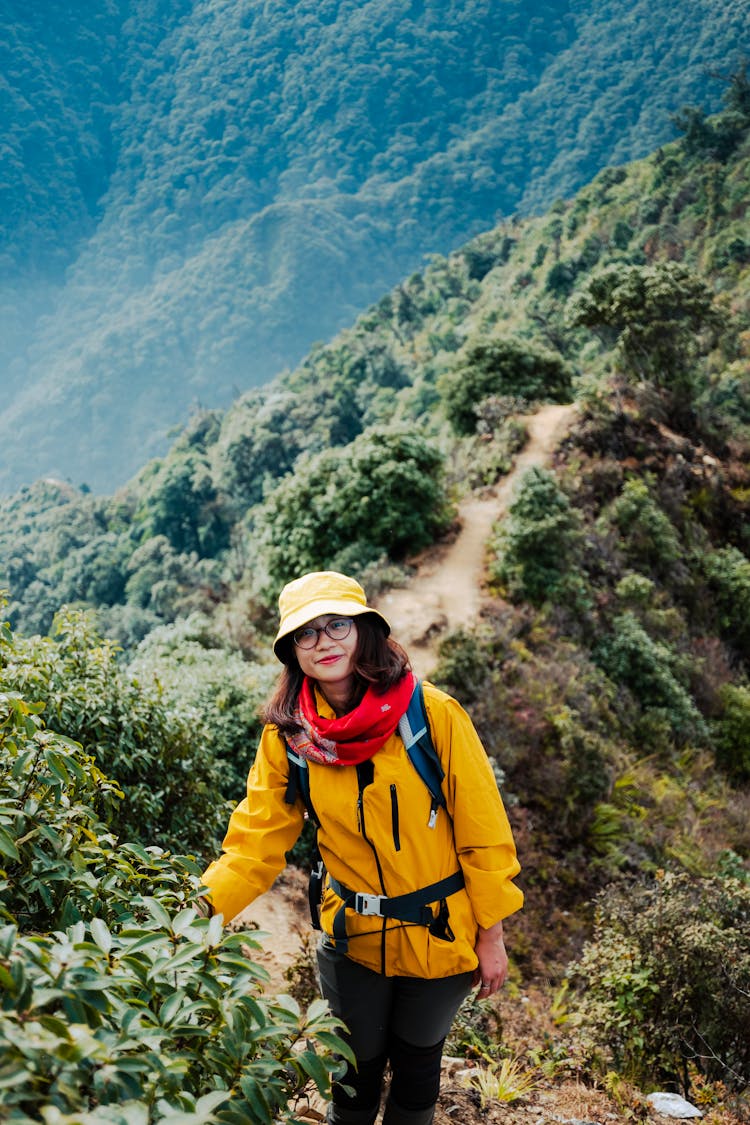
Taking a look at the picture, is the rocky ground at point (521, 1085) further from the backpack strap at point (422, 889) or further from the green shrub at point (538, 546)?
the green shrub at point (538, 546)

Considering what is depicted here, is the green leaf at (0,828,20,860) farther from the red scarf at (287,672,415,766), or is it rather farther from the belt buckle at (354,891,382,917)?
the belt buckle at (354,891,382,917)

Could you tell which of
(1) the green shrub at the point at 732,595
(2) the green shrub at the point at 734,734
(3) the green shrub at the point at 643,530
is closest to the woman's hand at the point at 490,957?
(2) the green shrub at the point at 734,734

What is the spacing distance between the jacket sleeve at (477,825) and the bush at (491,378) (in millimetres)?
16201

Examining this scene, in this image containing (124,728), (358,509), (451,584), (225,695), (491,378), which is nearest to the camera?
(124,728)

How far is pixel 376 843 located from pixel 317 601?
2.41 feet

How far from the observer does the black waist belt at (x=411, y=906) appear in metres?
2.13

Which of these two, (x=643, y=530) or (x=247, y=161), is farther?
(x=247, y=161)

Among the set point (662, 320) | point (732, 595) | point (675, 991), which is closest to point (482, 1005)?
point (675, 991)

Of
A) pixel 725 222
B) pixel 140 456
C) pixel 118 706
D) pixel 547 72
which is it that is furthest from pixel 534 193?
pixel 118 706

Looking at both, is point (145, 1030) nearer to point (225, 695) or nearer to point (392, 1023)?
point (392, 1023)

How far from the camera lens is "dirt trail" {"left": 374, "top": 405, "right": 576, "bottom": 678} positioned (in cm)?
961

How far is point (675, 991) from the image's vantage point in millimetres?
3809

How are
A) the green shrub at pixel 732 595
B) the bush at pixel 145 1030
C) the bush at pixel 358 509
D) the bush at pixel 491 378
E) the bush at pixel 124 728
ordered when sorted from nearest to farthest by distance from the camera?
1. the bush at pixel 145 1030
2. the bush at pixel 124 728
3. the bush at pixel 358 509
4. the green shrub at pixel 732 595
5. the bush at pixel 491 378

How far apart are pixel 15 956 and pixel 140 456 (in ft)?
388
